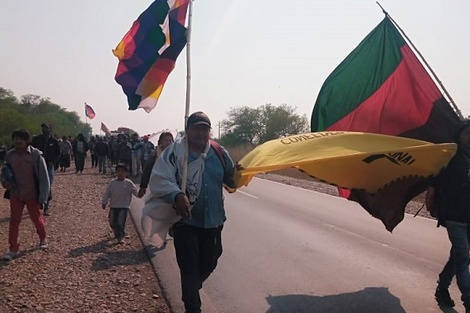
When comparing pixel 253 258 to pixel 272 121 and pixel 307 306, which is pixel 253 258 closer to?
pixel 307 306

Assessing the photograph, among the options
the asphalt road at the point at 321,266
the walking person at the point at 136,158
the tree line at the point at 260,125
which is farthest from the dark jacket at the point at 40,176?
the tree line at the point at 260,125

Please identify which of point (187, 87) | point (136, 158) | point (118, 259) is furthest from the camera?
point (136, 158)

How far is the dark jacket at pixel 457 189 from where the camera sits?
4438 millimetres

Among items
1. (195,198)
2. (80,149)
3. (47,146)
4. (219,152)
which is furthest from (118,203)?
(80,149)

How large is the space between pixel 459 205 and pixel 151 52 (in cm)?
363

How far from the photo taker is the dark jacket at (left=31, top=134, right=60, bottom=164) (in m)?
10.4

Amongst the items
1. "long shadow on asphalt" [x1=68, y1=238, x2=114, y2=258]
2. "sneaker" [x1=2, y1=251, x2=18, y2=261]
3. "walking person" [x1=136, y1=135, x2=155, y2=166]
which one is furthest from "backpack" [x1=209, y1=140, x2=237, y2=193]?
"walking person" [x1=136, y1=135, x2=155, y2=166]

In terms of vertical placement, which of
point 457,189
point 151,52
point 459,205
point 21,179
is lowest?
point 21,179

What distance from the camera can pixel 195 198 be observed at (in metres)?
3.99

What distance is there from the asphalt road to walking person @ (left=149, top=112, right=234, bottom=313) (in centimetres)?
98

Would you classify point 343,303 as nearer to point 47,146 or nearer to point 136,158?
point 47,146

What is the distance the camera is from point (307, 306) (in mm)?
4965

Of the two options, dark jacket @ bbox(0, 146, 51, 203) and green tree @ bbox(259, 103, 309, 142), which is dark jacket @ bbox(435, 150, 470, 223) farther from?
green tree @ bbox(259, 103, 309, 142)

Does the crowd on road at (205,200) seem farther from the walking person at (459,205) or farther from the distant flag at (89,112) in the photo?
the distant flag at (89,112)
